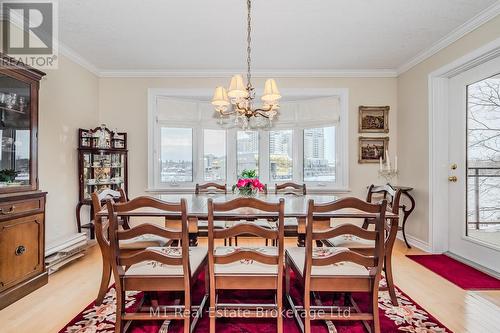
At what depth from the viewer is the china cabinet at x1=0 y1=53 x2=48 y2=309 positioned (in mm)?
2283

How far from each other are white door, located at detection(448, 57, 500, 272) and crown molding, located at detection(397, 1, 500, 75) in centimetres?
39

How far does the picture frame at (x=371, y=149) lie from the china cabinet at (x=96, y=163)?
11.7 feet

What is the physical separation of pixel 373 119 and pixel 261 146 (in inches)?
70.2

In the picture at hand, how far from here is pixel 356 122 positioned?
14.6 feet

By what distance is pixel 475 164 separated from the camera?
3223 millimetres

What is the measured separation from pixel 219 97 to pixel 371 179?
117 inches

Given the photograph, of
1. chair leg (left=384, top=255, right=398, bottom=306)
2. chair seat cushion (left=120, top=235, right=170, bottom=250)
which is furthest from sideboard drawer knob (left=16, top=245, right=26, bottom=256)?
chair leg (left=384, top=255, right=398, bottom=306)

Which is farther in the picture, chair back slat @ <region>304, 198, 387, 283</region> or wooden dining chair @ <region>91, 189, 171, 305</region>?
wooden dining chair @ <region>91, 189, 171, 305</region>

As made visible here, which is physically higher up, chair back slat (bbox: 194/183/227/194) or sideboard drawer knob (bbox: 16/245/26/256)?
chair back slat (bbox: 194/183/227/194)

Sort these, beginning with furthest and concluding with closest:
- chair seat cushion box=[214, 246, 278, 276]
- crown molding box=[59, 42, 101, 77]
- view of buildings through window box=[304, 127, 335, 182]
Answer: view of buildings through window box=[304, 127, 335, 182] < crown molding box=[59, 42, 101, 77] < chair seat cushion box=[214, 246, 278, 276]

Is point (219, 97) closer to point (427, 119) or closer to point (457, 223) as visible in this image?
point (427, 119)

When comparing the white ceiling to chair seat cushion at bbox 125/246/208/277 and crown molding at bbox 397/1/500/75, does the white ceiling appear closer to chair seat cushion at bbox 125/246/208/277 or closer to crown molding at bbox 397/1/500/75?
crown molding at bbox 397/1/500/75

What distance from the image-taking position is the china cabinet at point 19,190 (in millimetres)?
2283

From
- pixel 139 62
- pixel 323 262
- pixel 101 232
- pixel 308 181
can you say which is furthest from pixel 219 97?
pixel 308 181
